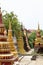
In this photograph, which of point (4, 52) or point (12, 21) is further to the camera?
point (12, 21)

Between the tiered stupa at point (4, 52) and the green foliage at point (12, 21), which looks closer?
the tiered stupa at point (4, 52)

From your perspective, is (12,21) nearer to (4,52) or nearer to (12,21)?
(12,21)

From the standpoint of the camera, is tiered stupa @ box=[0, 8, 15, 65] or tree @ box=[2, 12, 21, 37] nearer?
tiered stupa @ box=[0, 8, 15, 65]

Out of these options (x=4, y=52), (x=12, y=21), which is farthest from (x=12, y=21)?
(x=4, y=52)

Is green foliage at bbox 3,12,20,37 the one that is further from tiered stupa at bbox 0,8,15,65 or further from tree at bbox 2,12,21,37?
tiered stupa at bbox 0,8,15,65

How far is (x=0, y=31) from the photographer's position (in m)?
15.5

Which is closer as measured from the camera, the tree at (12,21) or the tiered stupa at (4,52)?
the tiered stupa at (4,52)

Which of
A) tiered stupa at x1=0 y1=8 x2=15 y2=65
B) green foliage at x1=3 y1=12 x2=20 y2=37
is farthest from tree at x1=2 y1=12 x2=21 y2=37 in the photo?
tiered stupa at x1=0 y1=8 x2=15 y2=65

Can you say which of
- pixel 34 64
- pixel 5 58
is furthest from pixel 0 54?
A: pixel 34 64

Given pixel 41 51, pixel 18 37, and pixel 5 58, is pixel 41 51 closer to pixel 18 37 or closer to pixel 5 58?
pixel 18 37

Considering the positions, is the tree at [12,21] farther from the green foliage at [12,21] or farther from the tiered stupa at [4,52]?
the tiered stupa at [4,52]

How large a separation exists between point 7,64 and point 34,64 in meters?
10.6

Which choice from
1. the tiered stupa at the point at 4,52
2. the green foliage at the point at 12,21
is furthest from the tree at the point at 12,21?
the tiered stupa at the point at 4,52

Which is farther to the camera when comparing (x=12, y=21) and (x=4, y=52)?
(x=12, y=21)
